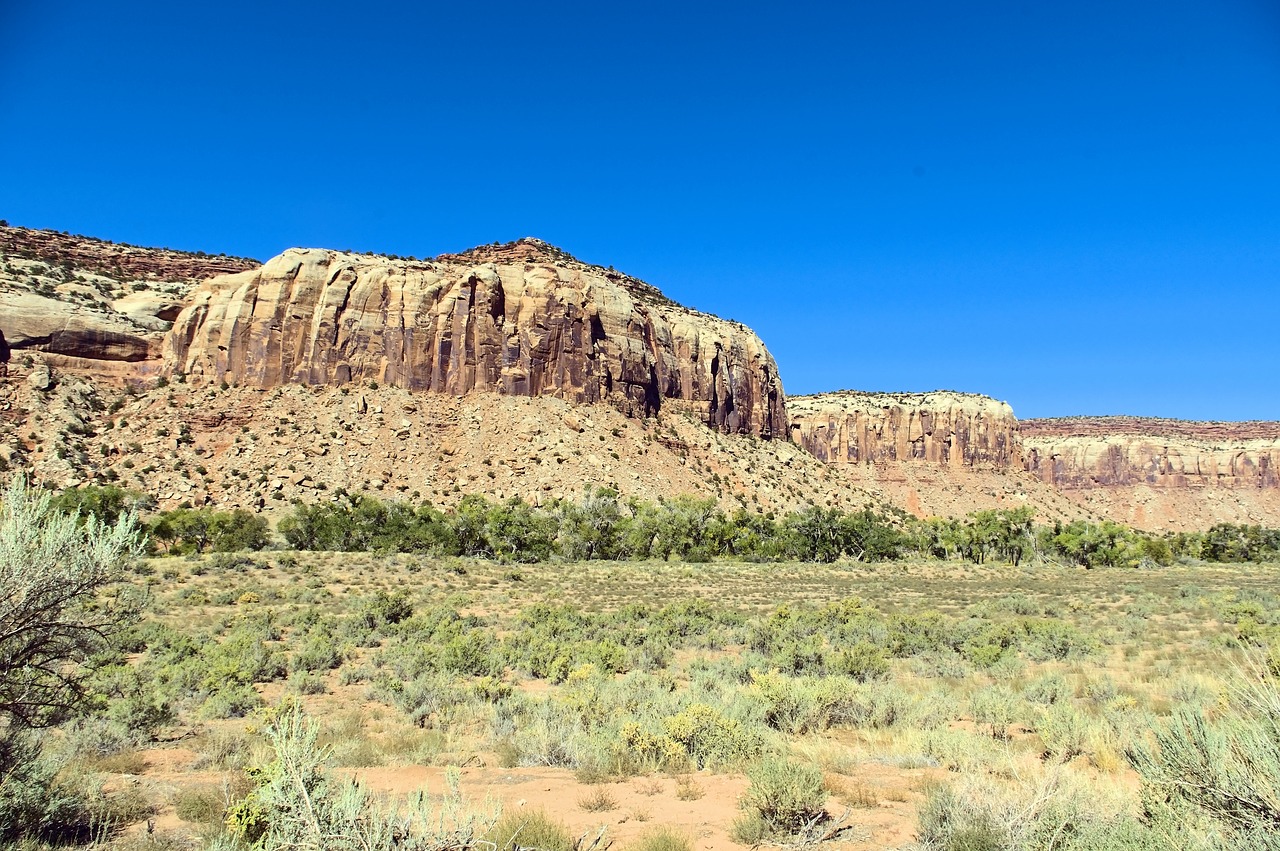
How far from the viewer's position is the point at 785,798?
5.85 meters

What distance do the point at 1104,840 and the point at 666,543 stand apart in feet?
146

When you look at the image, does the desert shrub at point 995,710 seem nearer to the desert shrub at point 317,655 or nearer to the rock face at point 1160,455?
the desert shrub at point 317,655

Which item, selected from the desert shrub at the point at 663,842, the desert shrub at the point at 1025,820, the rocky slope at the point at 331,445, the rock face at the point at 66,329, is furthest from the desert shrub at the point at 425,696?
the rock face at the point at 66,329

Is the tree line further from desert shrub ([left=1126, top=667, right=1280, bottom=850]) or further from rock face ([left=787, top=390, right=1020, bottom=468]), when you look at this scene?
rock face ([left=787, top=390, right=1020, bottom=468])

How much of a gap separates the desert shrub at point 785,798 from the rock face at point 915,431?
11588 centimetres

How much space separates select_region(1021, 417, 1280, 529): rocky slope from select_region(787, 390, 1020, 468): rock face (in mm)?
12161

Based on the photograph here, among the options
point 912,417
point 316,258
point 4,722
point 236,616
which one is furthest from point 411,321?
point 912,417

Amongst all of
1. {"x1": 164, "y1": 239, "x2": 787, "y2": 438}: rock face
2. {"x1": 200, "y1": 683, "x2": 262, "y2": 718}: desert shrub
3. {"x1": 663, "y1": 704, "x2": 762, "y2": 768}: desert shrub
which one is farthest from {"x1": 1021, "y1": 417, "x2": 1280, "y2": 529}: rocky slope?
{"x1": 200, "y1": 683, "x2": 262, "y2": 718}: desert shrub

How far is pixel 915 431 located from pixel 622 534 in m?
91.2

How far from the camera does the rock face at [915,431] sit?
121 m

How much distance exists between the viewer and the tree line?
40288 millimetres

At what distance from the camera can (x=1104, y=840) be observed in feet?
14.4

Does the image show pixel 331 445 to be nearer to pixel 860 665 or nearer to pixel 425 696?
pixel 425 696

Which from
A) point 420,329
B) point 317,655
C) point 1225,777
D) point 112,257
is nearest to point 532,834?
point 1225,777
